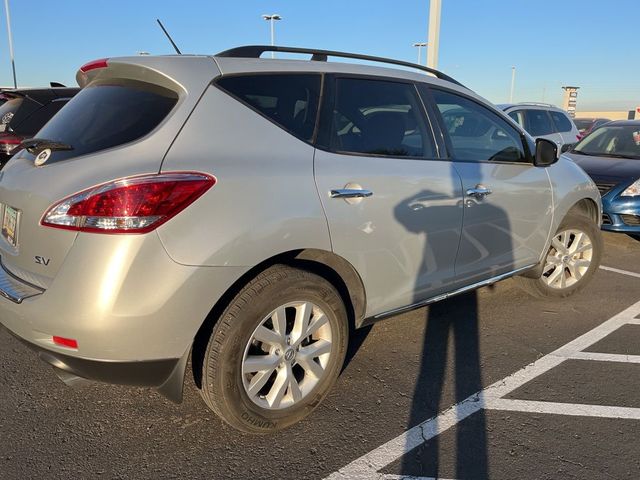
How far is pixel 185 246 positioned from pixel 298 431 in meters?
1.16

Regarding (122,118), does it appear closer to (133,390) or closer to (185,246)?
(185,246)

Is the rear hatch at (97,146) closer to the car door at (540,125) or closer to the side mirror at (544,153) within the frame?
the side mirror at (544,153)

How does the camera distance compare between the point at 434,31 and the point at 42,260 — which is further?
the point at 434,31

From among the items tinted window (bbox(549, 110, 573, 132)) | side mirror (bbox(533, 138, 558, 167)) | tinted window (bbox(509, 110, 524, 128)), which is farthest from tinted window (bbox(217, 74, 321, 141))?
tinted window (bbox(549, 110, 573, 132))

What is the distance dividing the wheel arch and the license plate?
959mm

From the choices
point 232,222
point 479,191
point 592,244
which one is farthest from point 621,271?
point 232,222

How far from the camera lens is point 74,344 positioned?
6.83 feet

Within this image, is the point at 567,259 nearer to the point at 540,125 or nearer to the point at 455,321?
the point at 455,321

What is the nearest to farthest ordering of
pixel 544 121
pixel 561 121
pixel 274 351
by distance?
1. pixel 274 351
2. pixel 544 121
3. pixel 561 121

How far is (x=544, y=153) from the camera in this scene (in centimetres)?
387

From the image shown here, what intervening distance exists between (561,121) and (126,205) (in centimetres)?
1070

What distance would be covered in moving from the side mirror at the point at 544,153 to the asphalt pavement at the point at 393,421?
1293 mm

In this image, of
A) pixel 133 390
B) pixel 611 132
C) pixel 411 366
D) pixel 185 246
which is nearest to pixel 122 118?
pixel 185 246

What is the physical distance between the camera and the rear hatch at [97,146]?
2102mm
